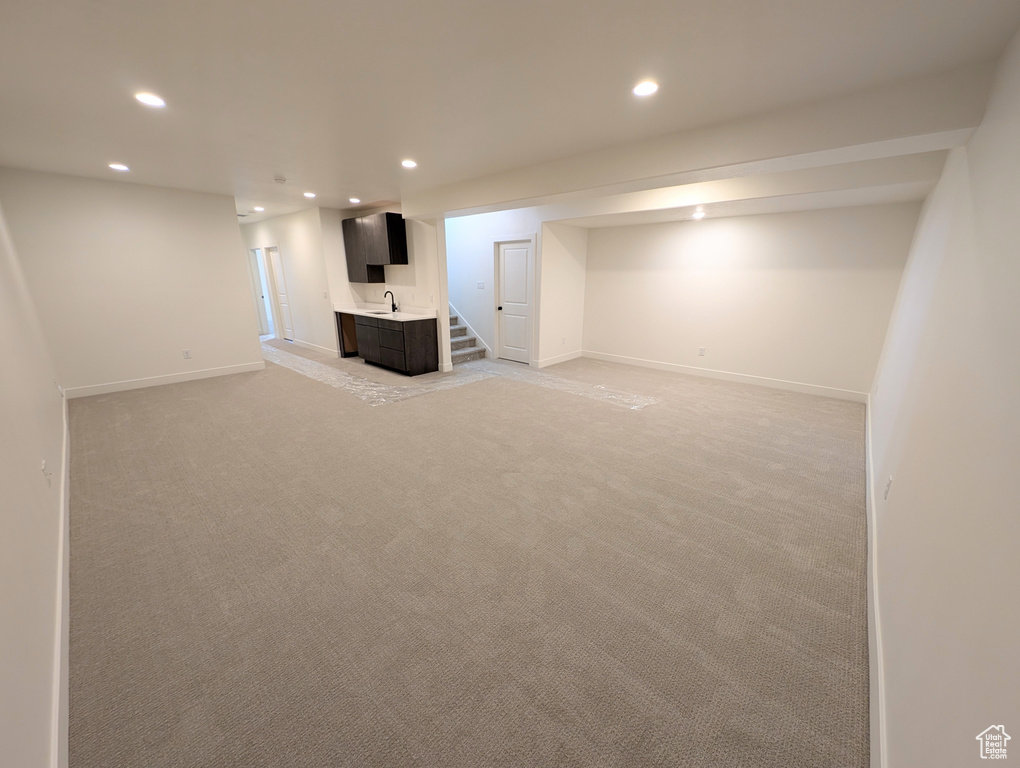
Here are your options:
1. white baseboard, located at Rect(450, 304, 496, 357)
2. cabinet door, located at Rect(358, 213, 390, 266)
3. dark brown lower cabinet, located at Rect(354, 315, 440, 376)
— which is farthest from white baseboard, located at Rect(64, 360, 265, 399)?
white baseboard, located at Rect(450, 304, 496, 357)

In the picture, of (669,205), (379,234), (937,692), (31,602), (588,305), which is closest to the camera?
(937,692)

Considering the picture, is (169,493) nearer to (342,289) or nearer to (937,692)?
(937,692)

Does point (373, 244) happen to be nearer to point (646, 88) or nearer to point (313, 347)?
point (313, 347)

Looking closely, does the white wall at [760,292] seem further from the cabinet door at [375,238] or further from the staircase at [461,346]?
the cabinet door at [375,238]

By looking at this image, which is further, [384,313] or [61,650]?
[384,313]

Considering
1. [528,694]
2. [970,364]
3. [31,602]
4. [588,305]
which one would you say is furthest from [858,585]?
[588,305]

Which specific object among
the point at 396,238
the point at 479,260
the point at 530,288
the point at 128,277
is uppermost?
the point at 396,238

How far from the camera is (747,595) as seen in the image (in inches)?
72.6

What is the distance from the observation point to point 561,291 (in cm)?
628

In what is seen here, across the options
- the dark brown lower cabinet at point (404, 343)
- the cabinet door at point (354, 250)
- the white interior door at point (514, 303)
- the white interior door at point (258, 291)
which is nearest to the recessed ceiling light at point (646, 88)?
the white interior door at point (514, 303)

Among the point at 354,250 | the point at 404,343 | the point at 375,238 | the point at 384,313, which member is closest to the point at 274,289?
the point at 354,250

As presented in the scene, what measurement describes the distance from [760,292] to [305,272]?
7450 mm

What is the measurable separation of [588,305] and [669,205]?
256cm

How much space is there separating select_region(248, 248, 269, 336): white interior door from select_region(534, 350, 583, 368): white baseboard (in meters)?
6.89
